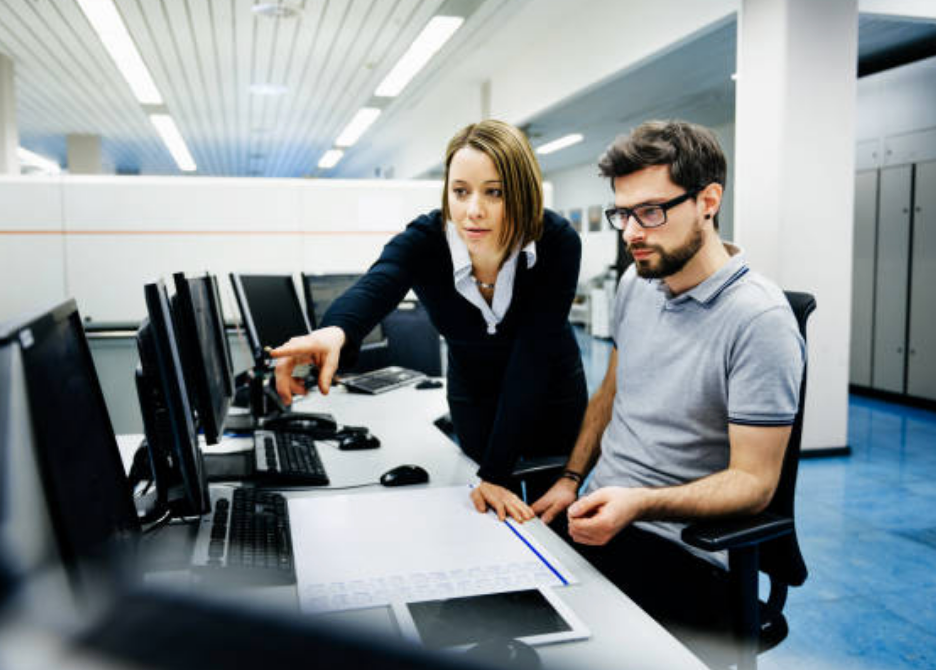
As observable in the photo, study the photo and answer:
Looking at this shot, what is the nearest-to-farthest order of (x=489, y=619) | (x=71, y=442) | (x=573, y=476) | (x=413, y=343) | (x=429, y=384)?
(x=71, y=442) < (x=489, y=619) < (x=573, y=476) < (x=429, y=384) < (x=413, y=343)

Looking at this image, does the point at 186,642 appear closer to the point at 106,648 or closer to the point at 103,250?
the point at 106,648

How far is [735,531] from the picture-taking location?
113cm

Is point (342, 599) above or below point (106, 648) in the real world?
below

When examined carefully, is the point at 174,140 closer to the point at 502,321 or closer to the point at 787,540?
the point at 502,321

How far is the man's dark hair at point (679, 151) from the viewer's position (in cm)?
139

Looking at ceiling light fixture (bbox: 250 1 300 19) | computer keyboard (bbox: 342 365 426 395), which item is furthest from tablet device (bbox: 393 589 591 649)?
ceiling light fixture (bbox: 250 1 300 19)

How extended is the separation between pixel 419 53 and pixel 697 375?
5.40 metres

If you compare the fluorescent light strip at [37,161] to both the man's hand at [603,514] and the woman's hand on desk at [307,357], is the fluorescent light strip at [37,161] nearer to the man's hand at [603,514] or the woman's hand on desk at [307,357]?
the woman's hand on desk at [307,357]

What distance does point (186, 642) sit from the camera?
0.52ft

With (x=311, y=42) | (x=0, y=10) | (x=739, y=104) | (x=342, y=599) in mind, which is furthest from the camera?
(x=311, y=42)

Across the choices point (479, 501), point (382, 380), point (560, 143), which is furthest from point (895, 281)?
point (479, 501)

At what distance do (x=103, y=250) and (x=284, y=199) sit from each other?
1.03m

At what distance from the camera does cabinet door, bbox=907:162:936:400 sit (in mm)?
5480

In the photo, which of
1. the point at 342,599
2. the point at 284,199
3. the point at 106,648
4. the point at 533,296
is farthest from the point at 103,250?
the point at 106,648
